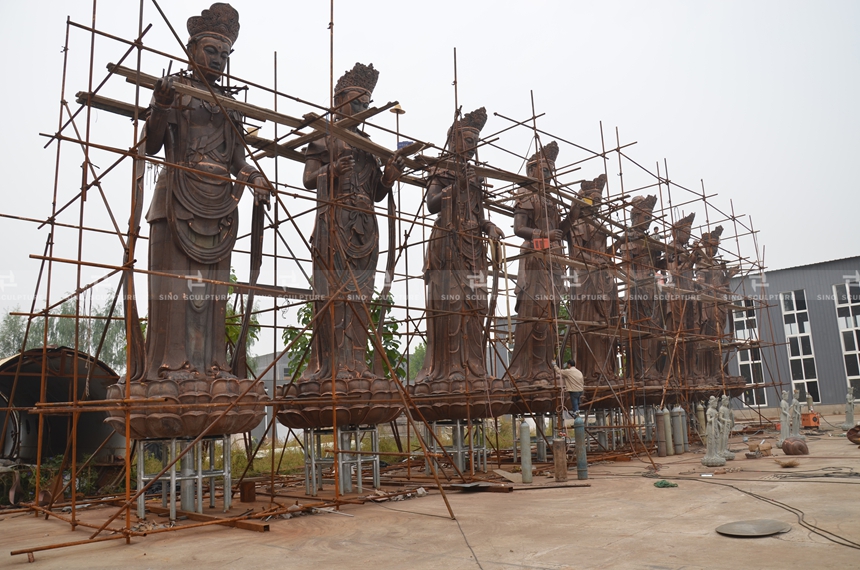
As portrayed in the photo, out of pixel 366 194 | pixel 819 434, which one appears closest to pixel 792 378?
pixel 819 434

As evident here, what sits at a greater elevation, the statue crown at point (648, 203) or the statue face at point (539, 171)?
the statue crown at point (648, 203)

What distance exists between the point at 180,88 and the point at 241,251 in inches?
134

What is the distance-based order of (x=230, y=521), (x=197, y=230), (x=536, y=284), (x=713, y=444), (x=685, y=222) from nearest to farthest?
(x=230, y=521) → (x=197, y=230) → (x=713, y=444) → (x=536, y=284) → (x=685, y=222)

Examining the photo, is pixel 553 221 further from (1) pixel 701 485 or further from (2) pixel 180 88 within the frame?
(2) pixel 180 88

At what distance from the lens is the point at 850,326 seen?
86.9ft

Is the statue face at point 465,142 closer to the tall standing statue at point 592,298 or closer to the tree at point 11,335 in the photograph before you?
the tall standing statue at point 592,298

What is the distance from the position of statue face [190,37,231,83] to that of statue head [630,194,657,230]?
12.0m

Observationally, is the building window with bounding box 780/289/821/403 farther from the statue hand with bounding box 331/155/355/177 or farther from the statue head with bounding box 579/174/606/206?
the statue hand with bounding box 331/155/355/177

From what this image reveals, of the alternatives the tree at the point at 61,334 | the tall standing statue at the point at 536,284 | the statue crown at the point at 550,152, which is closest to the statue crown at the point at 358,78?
the tall standing statue at the point at 536,284

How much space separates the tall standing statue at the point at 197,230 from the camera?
8.45 m

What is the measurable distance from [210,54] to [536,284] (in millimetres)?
7527

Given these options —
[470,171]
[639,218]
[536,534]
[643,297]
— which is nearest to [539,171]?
[470,171]

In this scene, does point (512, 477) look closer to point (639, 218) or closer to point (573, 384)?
point (573, 384)

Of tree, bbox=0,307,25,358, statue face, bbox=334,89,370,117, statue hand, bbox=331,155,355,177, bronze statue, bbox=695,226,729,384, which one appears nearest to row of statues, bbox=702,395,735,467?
statue hand, bbox=331,155,355,177
